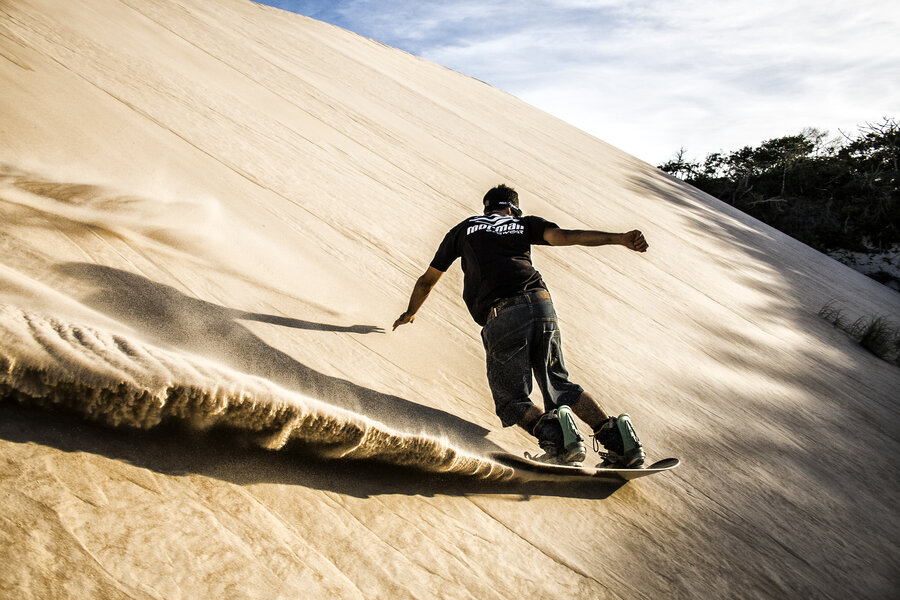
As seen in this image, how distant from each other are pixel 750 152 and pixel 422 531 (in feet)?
64.5

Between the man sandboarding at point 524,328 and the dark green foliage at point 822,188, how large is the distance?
527 inches

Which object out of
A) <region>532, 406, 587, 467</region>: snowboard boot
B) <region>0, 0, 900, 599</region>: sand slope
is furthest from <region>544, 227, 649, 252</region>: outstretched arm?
<region>0, 0, 900, 599</region>: sand slope

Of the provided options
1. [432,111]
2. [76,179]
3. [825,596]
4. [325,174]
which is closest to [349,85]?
[432,111]

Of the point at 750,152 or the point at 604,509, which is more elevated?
the point at 750,152

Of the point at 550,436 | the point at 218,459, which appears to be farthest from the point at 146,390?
the point at 550,436

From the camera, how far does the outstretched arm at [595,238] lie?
167 centimetres

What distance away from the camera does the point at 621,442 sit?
5.50 ft

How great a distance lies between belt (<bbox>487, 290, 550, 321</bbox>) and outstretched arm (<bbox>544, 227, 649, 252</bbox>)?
223 millimetres

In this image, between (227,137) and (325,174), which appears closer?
(227,137)

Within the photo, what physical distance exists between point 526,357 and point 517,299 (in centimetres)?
23

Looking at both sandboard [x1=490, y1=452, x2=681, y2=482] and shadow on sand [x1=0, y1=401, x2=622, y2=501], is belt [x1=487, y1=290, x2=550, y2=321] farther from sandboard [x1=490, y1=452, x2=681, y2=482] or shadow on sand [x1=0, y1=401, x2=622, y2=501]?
shadow on sand [x1=0, y1=401, x2=622, y2=501]

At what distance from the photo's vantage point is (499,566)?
119cm

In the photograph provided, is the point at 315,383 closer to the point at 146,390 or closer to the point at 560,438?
the point at 146,390

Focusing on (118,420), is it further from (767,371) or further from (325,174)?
(767,371)
